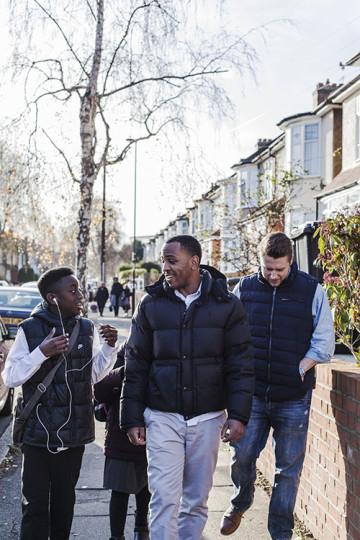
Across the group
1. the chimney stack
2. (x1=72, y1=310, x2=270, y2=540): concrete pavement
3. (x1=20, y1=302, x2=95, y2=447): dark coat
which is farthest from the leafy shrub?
the chimney stack

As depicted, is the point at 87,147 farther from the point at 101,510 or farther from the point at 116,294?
the point at 116,294

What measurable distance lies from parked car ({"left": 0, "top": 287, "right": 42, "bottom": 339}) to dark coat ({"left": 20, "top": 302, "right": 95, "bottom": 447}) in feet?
24.7

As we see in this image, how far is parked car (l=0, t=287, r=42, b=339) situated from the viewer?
470 inches

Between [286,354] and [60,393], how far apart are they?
1.43 meters

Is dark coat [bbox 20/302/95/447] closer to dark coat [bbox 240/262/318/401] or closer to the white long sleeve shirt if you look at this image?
the white long sleeve shirt

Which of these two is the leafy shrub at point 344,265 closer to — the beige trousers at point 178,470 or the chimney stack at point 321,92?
the beige trousers at point 178,470

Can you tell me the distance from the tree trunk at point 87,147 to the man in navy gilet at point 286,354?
9.75 meters

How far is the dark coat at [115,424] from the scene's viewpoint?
168 inches

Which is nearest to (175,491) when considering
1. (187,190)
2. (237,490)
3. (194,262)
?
(237,490)

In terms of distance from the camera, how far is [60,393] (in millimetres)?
3891

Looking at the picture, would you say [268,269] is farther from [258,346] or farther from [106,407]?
[106,407]

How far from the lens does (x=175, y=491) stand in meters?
3.68

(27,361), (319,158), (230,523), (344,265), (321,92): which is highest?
(321,92)

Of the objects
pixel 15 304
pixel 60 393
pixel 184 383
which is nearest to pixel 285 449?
pixel 184 383
